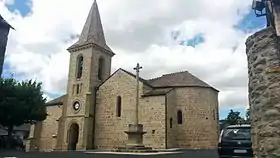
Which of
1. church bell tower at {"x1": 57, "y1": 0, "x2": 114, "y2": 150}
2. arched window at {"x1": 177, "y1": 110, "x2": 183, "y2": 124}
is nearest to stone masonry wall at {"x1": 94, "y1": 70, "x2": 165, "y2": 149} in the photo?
church bell tower at {"x1": 57, "y1": 0, "x2": 114, "y2": 150}

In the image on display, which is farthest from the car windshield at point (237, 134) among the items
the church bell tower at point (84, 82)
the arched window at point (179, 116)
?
the church bell tower at point (84, 82)

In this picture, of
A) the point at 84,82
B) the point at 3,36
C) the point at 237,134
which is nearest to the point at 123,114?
the point at 84,82

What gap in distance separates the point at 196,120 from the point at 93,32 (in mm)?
15567

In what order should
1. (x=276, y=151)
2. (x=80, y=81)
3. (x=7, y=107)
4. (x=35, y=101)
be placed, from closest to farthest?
(x=276, y=151), (x=7, y=107), (x=35, y=101), (x=80, y=81)

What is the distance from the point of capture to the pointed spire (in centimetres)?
3209

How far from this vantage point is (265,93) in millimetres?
3889

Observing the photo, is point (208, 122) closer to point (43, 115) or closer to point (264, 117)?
point (43, 115)

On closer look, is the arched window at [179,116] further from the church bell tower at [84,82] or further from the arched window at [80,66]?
the arched window at [80,66]

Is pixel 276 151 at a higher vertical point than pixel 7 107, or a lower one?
lower

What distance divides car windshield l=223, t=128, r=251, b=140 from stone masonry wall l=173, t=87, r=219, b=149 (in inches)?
676

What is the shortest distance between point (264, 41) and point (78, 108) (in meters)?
27.4

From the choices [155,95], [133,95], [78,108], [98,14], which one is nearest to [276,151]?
[155,95]

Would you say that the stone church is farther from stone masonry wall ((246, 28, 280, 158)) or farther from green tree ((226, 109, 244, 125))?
green tree ((226, 109, 244, 125))

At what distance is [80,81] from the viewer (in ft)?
102
